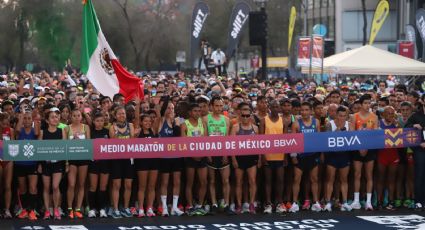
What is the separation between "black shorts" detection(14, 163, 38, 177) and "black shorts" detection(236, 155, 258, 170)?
3218 millimetres

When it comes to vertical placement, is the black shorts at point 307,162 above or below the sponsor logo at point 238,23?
below

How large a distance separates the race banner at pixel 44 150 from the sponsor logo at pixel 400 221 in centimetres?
457

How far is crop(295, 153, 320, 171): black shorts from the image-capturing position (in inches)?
589

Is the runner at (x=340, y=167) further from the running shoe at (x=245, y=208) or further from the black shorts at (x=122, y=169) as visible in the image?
the black shorts at (x=122, y=169)

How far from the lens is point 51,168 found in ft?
46.3

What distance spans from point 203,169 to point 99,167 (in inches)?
65.6

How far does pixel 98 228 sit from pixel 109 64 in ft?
11.7

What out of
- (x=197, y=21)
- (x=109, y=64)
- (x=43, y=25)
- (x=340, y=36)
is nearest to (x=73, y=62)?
(x=43, y=25)

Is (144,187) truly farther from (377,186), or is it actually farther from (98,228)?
(377,186)

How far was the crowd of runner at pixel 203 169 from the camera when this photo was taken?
14133mm

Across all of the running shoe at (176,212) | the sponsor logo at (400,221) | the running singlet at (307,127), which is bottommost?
the sponsor logo at (400,221)

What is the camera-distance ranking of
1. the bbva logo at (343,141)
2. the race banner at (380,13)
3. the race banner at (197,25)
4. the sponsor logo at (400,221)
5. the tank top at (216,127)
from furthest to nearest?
the race banner at (380,13)
the race banner at (197,25)
the bbva logo at (343,141)
the tank top at (216,127)
the sponsor logo at (400,221)

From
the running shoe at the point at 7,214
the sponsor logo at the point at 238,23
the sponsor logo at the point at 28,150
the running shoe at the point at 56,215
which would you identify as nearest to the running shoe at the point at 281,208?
the running shoe at the point at 56,215

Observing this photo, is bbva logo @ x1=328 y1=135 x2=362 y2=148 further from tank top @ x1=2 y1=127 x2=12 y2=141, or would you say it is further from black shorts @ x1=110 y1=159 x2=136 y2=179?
tank top @ x1=2 y1=127 x2=12 y2=141
